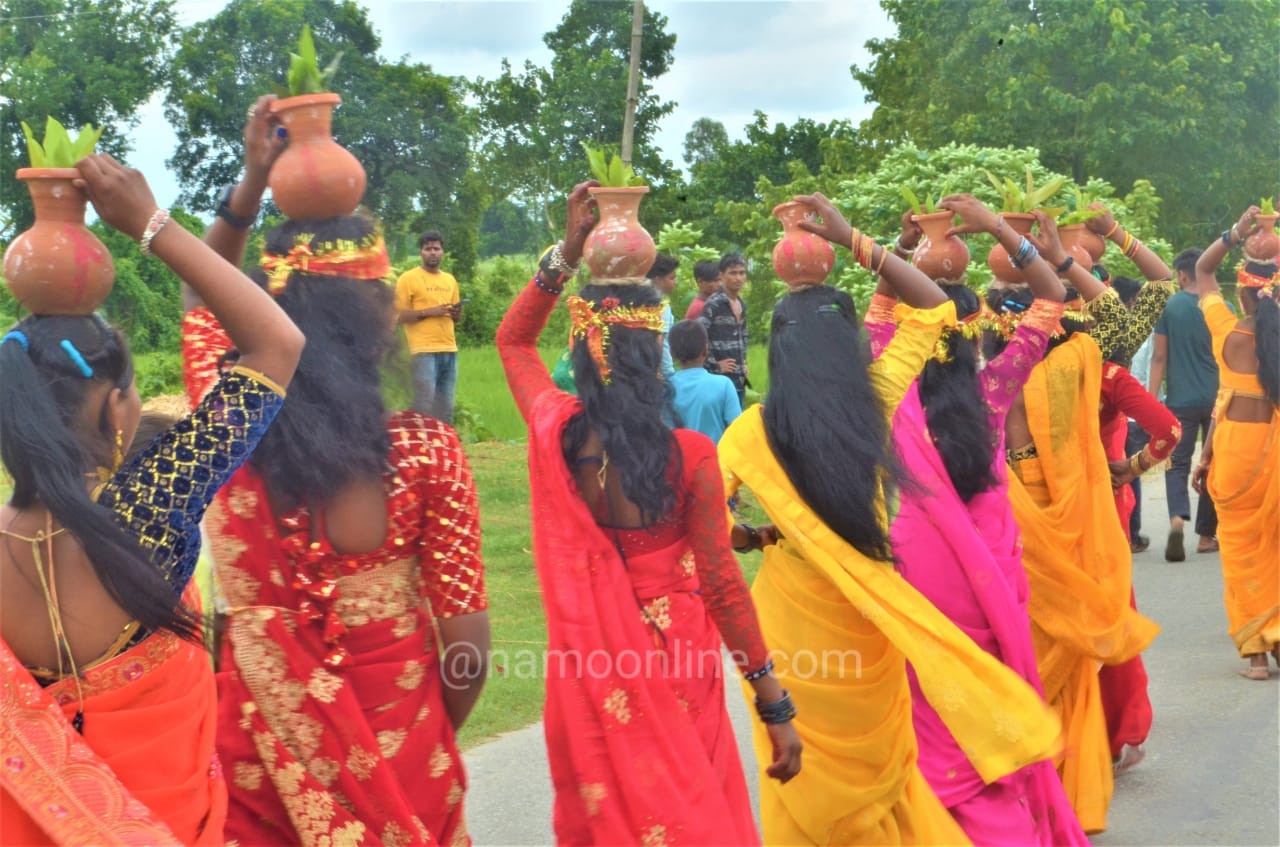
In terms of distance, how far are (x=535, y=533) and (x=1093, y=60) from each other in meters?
21.8

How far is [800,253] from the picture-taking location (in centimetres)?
409

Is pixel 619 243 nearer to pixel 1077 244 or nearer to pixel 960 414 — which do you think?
pixel 960 414

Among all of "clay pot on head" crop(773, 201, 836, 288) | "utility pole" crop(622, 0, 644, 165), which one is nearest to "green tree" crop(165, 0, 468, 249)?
"utility pole" crop(622, 0, 644, 165)

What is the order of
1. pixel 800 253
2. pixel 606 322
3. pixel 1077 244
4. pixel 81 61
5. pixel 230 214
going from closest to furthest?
pixel 230 214 < pixel 606 322 < pixel 800 253 < pixel 1077 244 < pixel 81 61

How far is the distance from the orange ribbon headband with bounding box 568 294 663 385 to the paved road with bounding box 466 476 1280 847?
2353 mm

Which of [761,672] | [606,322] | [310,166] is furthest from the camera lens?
[761,672]

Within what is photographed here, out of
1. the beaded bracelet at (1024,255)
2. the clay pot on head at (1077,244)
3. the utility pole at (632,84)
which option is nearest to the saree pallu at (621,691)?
the beaded bracelet at (1024,255)

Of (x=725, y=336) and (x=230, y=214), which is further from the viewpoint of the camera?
(x=725, y=336)

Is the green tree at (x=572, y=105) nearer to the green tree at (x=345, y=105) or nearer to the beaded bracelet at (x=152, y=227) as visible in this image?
the green tree at (x=345, y=105)

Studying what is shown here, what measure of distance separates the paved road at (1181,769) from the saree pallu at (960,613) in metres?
0.96

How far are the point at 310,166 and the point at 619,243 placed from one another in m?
0.80

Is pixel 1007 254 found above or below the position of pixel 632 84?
below

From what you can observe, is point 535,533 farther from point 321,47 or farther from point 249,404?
point 321,47

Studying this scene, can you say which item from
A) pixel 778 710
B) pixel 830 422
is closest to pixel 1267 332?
pixel 830 422
